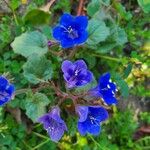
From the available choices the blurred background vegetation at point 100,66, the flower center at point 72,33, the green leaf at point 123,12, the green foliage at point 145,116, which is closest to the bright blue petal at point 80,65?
the flower center at point 72,33

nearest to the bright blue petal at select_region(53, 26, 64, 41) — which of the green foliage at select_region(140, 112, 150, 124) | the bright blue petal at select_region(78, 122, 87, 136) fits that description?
the bright blue petal at select_region(78, 122, 87, 136)

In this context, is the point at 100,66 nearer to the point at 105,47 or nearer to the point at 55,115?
the point at 105,47

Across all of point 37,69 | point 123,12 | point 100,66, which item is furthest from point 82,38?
point 100,66

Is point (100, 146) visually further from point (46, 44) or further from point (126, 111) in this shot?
point (46, 44)

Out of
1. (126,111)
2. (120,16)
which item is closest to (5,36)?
(120,16)

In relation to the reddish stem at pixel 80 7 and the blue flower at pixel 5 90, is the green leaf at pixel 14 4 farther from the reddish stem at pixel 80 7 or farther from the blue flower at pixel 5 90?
the blue flower at pixel 5 90
